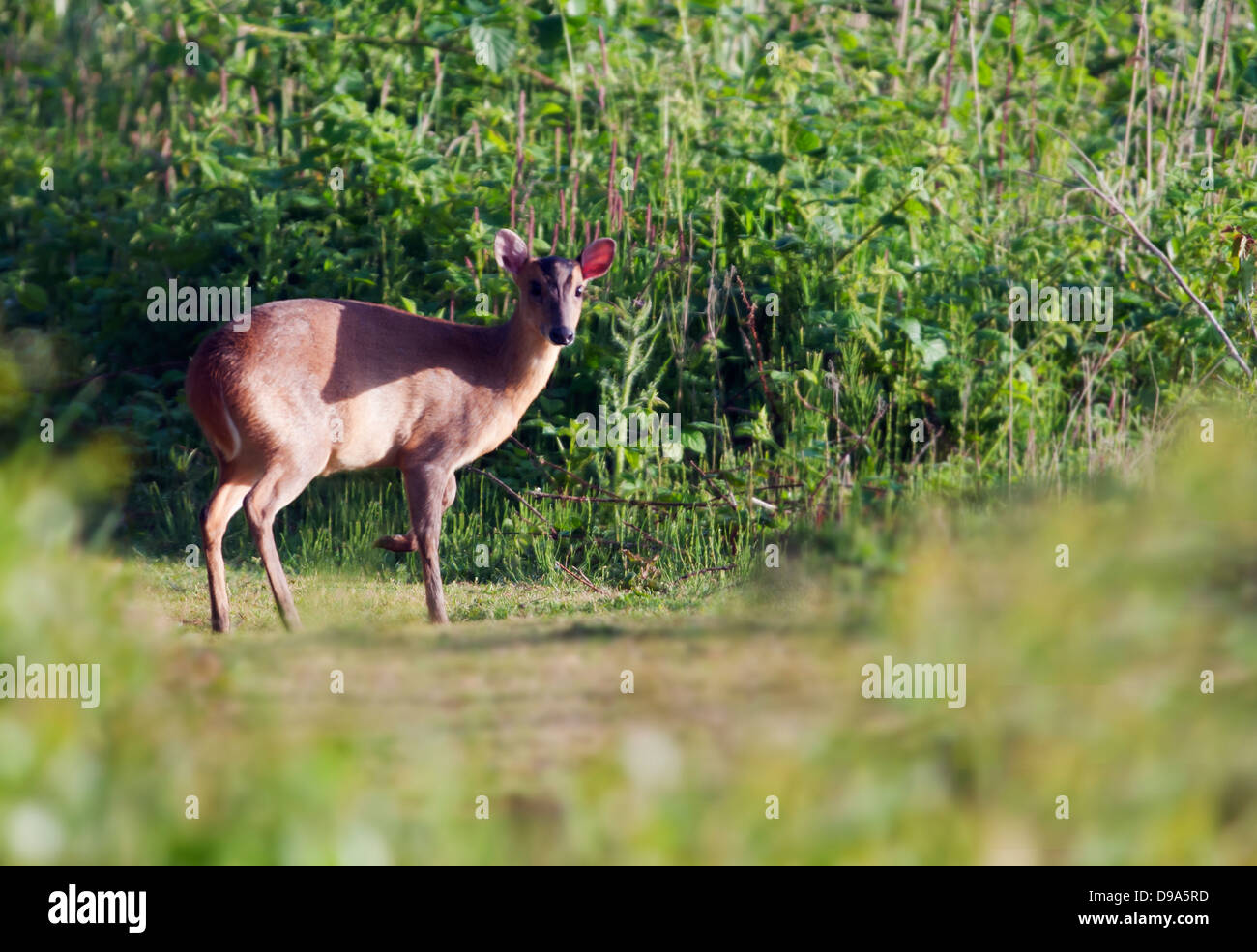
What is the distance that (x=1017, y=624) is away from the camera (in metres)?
3.59

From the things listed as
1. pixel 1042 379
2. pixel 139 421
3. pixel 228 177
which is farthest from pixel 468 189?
pixel 1042 379

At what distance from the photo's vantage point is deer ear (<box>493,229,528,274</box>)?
273 inches

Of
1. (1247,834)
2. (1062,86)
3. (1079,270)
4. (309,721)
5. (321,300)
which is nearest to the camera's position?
(1247,834)

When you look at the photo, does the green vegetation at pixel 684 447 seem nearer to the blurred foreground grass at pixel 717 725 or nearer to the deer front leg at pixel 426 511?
the blurred foreground grass at pixel 717 725

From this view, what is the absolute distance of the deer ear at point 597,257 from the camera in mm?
6969

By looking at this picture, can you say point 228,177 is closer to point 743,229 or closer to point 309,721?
point 743,229

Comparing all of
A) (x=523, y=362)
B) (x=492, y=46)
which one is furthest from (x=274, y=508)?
(x=492, y=46)

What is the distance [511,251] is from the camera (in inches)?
276

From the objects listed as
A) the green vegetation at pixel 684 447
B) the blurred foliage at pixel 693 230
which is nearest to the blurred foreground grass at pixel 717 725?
the green vegetation at pixel 684 447

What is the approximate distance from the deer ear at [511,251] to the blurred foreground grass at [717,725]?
298 centimetres

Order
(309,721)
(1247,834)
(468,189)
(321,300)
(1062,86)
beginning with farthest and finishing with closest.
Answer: (1062,86), (468,189), (321,300), (309,721), (1247,834)

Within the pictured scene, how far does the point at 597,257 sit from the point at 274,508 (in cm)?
194

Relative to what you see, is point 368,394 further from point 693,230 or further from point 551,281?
point 693,230

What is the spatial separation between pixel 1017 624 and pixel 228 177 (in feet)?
20.8
